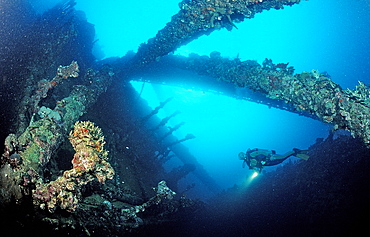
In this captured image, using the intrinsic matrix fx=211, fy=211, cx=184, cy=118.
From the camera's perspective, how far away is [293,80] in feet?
18.0

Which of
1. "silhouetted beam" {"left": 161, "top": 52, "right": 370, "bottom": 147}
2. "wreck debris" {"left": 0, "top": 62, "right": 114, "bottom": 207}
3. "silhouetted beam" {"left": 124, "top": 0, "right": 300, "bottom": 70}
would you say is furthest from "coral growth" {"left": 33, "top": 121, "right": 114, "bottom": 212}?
"silhouetted beam" {"left": 124, "top": 0, "right": 300, "bottom": 70}

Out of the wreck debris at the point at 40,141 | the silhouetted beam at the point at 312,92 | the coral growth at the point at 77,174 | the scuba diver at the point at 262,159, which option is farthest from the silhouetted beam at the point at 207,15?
the scuba diver at the point at 262,159

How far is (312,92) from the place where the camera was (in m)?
4.97

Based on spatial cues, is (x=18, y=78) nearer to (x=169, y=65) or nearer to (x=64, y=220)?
(x=64, y=220)

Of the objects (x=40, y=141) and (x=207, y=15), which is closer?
(x=40, y=141)

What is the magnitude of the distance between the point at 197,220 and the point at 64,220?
333 cm

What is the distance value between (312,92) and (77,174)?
16.8 ft

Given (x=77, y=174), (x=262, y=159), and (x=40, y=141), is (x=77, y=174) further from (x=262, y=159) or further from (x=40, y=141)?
(x=262, y=159)

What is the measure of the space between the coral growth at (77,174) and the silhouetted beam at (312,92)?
15.3ft

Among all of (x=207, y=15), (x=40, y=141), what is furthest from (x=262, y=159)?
(x=40, y=141)

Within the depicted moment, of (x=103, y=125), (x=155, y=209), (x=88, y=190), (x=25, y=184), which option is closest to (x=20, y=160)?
(x=25, y=184)

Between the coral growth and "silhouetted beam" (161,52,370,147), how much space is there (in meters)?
4.65

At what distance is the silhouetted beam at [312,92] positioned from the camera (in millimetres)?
4242

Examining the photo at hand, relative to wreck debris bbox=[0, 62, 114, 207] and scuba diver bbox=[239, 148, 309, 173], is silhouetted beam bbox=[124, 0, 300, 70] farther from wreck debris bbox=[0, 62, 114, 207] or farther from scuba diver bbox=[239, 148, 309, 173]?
scuba diver bbox=[239, 148, 309, 173]
